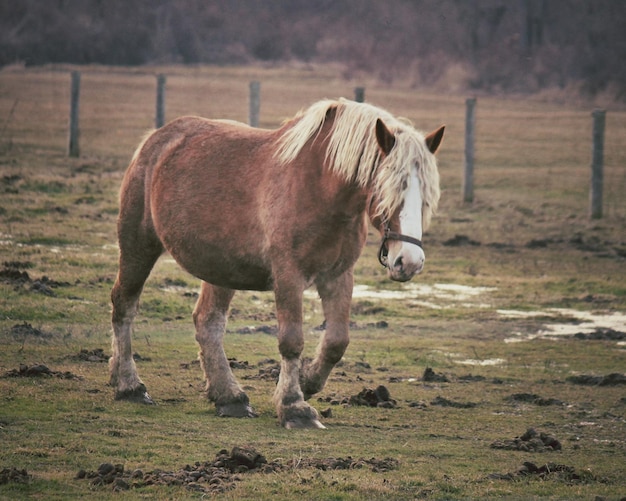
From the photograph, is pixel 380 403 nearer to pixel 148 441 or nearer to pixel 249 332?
pixel 148 441

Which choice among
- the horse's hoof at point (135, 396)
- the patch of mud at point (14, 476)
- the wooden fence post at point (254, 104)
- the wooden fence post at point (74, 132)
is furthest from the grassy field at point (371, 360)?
the wooden fence post at point (254, 104)

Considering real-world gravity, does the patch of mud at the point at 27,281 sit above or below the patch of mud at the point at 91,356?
above

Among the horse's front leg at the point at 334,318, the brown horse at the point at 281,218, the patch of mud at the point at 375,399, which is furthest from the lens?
the patch of mud at the point at 375,399

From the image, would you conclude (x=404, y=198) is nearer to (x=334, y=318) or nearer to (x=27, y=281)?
(x=334, y=318)

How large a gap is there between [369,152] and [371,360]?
12.0ft

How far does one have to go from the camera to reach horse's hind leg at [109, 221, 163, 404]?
8.70 metres

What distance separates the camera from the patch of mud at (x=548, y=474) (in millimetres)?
6977

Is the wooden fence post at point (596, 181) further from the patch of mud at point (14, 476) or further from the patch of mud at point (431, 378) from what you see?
the patch of mud at point (14, 476)

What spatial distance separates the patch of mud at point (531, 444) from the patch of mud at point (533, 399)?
1489mm

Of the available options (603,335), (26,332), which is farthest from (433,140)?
(603,335)

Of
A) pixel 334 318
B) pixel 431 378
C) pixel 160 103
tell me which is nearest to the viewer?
pixel 334 318

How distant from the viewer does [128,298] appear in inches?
355

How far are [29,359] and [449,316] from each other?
5.21 meters

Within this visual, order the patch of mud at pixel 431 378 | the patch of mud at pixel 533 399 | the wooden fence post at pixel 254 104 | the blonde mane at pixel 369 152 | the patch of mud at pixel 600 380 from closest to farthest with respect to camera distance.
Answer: the blonde mane at pixel 369 152, the patch of mud at pixel 533 399, the patch of mud at pixel 431 378, the patch of mud at pixel 600 380, the wooden fence post at pixel 254 104
